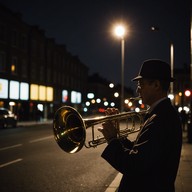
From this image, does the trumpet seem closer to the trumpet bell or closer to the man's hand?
the trumpet bell

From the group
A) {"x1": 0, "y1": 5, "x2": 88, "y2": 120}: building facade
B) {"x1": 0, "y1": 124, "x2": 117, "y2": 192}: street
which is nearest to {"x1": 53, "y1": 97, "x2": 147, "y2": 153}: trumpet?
{"x1": 0, "y1": 124, "x2": 117, "y2": 192}: street

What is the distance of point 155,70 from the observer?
2625 mm

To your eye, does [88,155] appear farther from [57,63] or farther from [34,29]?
[57,63]

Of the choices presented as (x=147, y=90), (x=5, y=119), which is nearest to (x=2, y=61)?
(x=5, y=119)

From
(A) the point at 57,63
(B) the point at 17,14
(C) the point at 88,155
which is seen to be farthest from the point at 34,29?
(C) the point at 88,155

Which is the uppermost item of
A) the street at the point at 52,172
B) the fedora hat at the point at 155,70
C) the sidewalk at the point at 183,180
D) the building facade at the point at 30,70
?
the building facade at the point at 30,70

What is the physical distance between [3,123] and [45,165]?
1903cm

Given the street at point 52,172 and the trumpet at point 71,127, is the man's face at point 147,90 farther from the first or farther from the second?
the street at point 52,172

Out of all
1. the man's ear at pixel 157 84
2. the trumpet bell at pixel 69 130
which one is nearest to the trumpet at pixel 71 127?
the trumpet bell at pixel 69 130

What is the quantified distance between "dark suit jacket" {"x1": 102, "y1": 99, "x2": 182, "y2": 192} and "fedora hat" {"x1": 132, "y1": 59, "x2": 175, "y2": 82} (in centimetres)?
28

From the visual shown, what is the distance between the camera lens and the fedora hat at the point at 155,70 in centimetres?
262

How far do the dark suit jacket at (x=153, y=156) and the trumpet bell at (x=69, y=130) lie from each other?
89cm

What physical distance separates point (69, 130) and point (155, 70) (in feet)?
4.11

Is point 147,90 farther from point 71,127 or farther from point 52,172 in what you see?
point 52,172
